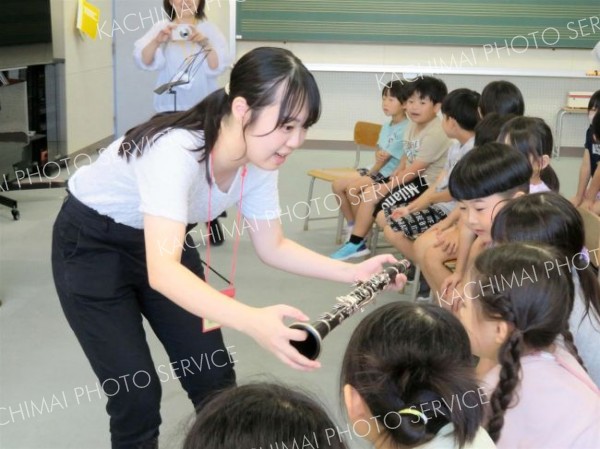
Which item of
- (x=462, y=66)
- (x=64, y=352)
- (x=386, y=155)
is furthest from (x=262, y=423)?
(x=462, y=66)

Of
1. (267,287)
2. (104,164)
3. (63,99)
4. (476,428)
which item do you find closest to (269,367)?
(267,287)

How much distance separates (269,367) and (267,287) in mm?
853

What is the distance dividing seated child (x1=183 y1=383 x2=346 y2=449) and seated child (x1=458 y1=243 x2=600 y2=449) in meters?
0.60

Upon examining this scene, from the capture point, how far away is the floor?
7.30ft

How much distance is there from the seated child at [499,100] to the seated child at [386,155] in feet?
2.07

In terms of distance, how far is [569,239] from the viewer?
182 centimetres

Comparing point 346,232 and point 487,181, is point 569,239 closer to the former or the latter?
point 487,181

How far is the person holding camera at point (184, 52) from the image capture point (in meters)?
3.77

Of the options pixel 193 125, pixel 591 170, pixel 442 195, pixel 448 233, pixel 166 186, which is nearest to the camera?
pixel 166 186

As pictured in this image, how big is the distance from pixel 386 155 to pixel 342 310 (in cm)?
287

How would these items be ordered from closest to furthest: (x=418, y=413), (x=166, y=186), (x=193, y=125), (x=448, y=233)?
(x=418, y=413) → (x=166, y=186) → (x=193, y=125) → (x=448, y=233)

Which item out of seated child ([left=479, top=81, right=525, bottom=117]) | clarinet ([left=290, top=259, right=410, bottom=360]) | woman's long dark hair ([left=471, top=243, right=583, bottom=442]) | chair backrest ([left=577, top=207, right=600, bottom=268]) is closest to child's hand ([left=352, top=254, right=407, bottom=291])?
clarinet ([left=290, top=259, right=410, bottom=360])

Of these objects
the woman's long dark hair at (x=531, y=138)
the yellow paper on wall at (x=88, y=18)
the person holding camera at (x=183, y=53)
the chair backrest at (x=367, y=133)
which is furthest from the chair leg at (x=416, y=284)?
the yellow paper on wall at (x=88, y=18)

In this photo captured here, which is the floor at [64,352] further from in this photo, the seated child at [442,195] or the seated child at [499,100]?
the seated child at [499,100]
